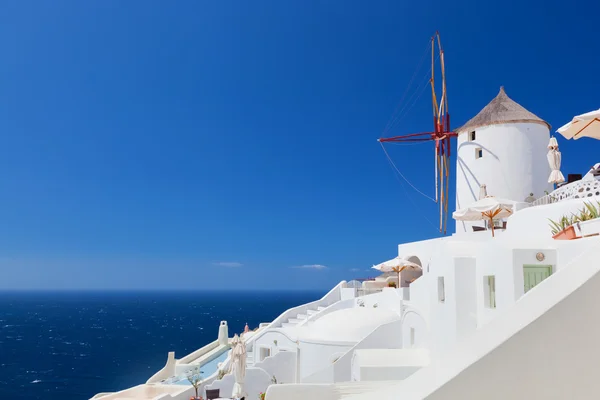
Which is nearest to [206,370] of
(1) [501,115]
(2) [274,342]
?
(2) [274,342]

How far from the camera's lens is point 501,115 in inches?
1037

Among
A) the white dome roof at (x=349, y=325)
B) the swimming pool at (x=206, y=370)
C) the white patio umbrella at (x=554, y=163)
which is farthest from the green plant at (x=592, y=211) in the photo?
the swimming pool at (x=206, y=370)

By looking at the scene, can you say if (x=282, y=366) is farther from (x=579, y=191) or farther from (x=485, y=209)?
(x=579, y=191)

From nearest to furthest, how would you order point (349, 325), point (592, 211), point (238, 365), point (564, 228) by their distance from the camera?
point (564, 228)
point (592, 211)
point (238, 365)
point (349, 325)

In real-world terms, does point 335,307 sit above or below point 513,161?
below

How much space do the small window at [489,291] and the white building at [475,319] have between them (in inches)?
1.4

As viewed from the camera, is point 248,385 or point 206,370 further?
point 206,370

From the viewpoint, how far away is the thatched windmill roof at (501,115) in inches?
1019

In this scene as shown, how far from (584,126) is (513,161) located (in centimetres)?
1493

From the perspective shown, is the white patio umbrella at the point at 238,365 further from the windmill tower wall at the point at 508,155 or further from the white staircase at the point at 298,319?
the windmill tower wall at the point at 508,155

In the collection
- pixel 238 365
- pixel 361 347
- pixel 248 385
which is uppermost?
pixel 361 347

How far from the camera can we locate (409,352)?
50.1 feet

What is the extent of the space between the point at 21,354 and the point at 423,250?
55257 mm

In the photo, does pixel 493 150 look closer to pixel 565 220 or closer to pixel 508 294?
pixel 565 220
